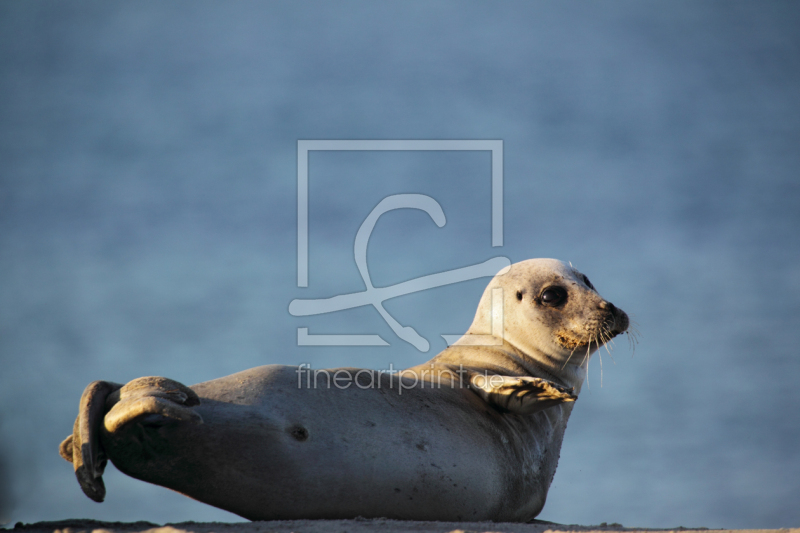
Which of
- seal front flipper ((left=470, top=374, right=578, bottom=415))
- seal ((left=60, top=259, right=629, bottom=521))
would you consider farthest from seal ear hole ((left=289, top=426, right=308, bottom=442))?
seal front flipper ((left=470, top=374, right=578, bottom=415))

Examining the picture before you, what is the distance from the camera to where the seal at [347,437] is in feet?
16.4

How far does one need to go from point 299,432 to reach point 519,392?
2159 millimetres

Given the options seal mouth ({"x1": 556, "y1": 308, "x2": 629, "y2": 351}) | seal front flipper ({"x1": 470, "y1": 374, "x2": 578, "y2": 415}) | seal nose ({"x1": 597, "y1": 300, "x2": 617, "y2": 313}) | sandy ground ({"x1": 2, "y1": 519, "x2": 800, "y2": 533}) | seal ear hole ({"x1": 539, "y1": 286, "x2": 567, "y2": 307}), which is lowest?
sandy ground ({"x1": 2, "y1": 519, "x2": 800, "y2": 533})

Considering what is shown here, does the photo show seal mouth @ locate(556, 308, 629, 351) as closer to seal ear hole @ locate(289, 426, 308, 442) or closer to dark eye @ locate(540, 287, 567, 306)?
dark eye @ locate(540, 287, 567, 306)

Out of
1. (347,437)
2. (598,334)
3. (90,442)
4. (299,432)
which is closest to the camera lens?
(90,442)

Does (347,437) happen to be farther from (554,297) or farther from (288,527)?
(554,297)

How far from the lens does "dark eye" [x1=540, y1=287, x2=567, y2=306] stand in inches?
311

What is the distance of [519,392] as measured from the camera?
264 inches

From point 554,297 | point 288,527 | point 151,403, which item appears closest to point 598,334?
point 554,297

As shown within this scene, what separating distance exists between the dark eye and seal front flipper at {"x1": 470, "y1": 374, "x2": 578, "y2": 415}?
47.4 inches

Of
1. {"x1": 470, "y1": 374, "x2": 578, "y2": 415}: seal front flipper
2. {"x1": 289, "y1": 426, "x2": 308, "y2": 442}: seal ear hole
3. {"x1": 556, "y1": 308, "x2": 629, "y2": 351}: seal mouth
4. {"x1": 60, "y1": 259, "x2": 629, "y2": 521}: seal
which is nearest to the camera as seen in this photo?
{"x1": 60, "y1": 259, "x2": 629, "y2": 521}: seal

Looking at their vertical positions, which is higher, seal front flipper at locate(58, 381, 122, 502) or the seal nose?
the seal nose

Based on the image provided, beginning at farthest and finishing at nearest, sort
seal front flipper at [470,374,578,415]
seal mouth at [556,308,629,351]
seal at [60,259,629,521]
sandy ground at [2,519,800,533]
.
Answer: seal mouth at [556,308,629,351] < seal front flipper at [470,374,578,415] < seal at [60,259,629,521] < sandy ground at [2,519,800,533]

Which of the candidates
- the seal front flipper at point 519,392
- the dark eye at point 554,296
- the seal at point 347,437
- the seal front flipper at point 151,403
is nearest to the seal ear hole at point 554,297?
the dark eye at point 554,296
